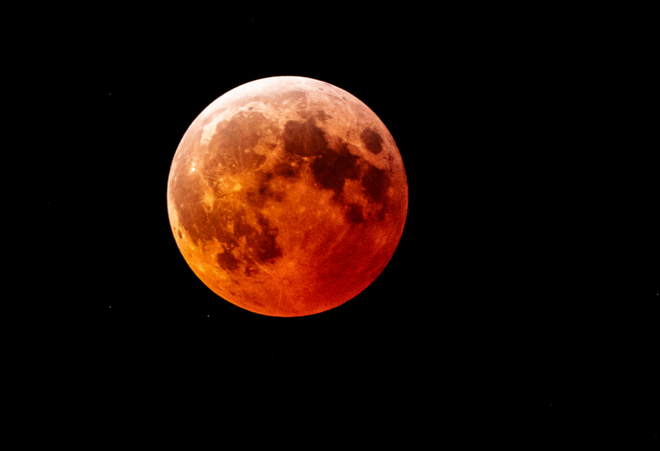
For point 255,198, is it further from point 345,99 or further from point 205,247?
point 345,99

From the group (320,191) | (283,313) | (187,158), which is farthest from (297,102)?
(283,313)

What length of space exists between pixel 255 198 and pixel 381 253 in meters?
1.03

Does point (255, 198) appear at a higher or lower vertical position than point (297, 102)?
lower

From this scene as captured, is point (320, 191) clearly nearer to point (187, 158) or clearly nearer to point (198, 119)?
point (187, 158)

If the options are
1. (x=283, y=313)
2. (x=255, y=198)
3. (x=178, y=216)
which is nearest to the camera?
(x=255, y=198)

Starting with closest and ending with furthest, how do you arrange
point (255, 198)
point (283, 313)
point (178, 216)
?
point (255, 198)
point (178, 216)
point (283, 313)

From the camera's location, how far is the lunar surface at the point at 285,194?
7.45 feet

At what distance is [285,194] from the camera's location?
7.36ft

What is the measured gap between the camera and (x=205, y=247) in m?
2.50

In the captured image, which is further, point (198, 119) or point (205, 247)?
point (198, 119)

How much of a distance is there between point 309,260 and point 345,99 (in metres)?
1.25

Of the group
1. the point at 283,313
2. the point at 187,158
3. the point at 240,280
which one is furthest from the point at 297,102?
the point at 283,313

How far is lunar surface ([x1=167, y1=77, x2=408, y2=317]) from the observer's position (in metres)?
2.27

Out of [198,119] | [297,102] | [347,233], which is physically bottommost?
[347,233]
